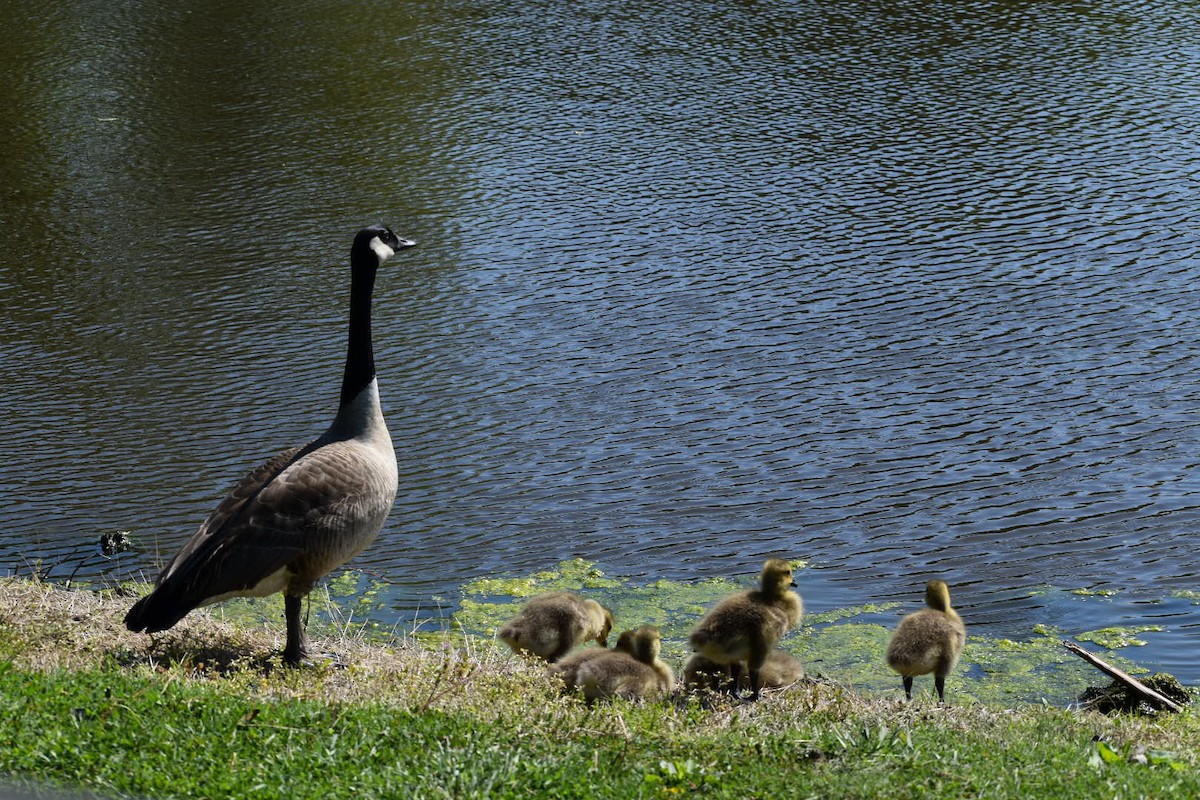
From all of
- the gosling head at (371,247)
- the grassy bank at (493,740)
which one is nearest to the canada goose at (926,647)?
the grassy bank at (493,740)

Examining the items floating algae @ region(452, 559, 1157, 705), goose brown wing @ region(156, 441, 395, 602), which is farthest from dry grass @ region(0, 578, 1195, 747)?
floating algae @ region(452, 559, 1157, 705)

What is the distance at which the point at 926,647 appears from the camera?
877 centimetres

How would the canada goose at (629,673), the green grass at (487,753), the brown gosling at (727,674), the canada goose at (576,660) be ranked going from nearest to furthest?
the green grass at (487,753)
the canada goose at (629,673)
the canada goose at (576,660)
the brown gosling at (727,674)

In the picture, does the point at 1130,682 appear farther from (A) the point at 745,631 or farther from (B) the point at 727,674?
(B) the point at 727,674

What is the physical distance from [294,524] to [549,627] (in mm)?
1863

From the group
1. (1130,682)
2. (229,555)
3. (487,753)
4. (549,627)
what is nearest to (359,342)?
(229,555)

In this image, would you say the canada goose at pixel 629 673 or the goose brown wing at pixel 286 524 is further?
the canada goose at pixel 629 673

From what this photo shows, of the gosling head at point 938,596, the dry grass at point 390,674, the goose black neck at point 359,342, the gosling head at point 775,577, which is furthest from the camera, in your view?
the gosling head at point 938,596

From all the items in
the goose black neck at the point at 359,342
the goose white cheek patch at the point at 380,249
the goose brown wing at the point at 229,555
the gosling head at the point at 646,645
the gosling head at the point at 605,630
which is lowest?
the gosling head at the point at 605,630

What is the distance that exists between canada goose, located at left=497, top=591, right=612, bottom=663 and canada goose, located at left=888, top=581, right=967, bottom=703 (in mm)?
1965

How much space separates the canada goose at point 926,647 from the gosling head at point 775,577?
0.75 meters

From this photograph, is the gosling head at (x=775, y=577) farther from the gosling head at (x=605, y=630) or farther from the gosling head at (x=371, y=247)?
the gosling head at (x=371, y=247)

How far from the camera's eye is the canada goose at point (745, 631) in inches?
337

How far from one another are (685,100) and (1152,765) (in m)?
21.4
